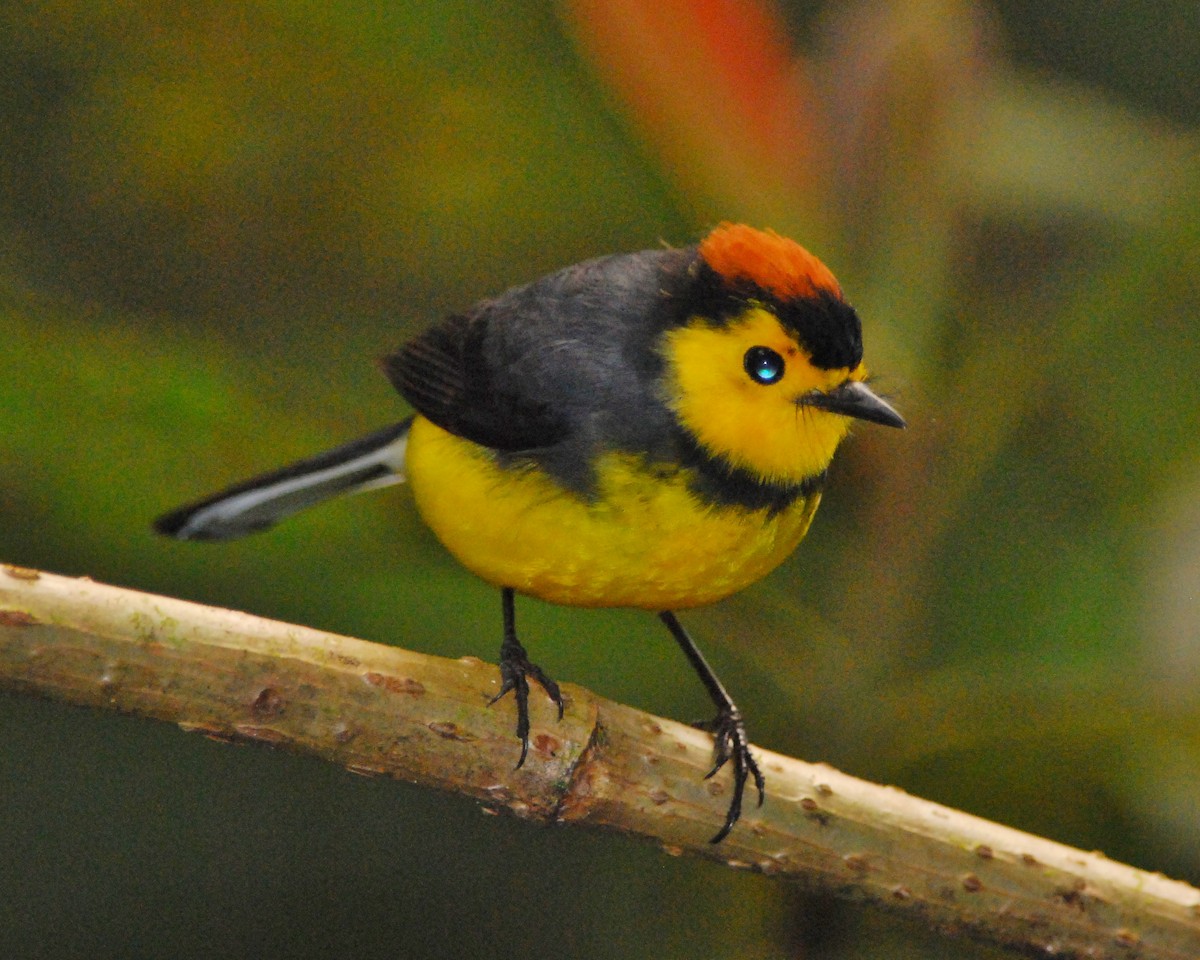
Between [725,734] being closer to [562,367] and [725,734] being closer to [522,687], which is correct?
[522,687]

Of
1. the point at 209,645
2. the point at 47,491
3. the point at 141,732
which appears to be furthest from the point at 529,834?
the point at 209,645

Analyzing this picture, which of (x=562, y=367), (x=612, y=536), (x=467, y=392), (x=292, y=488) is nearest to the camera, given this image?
(x=612, y=536)

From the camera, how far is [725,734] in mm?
2287

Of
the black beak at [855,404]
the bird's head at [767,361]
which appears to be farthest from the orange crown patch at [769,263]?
the black beak at [855,404]

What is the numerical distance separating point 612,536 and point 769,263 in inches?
17.8

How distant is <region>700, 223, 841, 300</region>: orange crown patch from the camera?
2104 millimetres

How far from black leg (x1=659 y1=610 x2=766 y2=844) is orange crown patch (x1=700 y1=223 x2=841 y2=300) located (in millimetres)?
665

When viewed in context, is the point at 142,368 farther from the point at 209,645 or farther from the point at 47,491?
the point at 209,645

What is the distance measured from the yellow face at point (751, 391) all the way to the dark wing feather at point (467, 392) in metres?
0.20

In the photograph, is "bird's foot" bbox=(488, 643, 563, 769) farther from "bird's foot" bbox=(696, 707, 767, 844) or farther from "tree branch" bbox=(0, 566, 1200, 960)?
"bird's foot" bbox=(696, 707, 767, 844)

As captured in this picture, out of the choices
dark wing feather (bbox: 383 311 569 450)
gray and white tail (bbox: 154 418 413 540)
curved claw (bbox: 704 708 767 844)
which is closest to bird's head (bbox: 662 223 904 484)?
dark wing feather (bbox: 383 311 569 450)

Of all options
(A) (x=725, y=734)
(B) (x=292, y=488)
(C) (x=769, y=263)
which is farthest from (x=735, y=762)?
(B) (x=292, y=488)

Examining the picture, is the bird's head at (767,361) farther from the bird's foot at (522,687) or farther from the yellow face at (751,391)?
the bird's foot at (522,687)

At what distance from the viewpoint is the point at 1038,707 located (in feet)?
7.85
